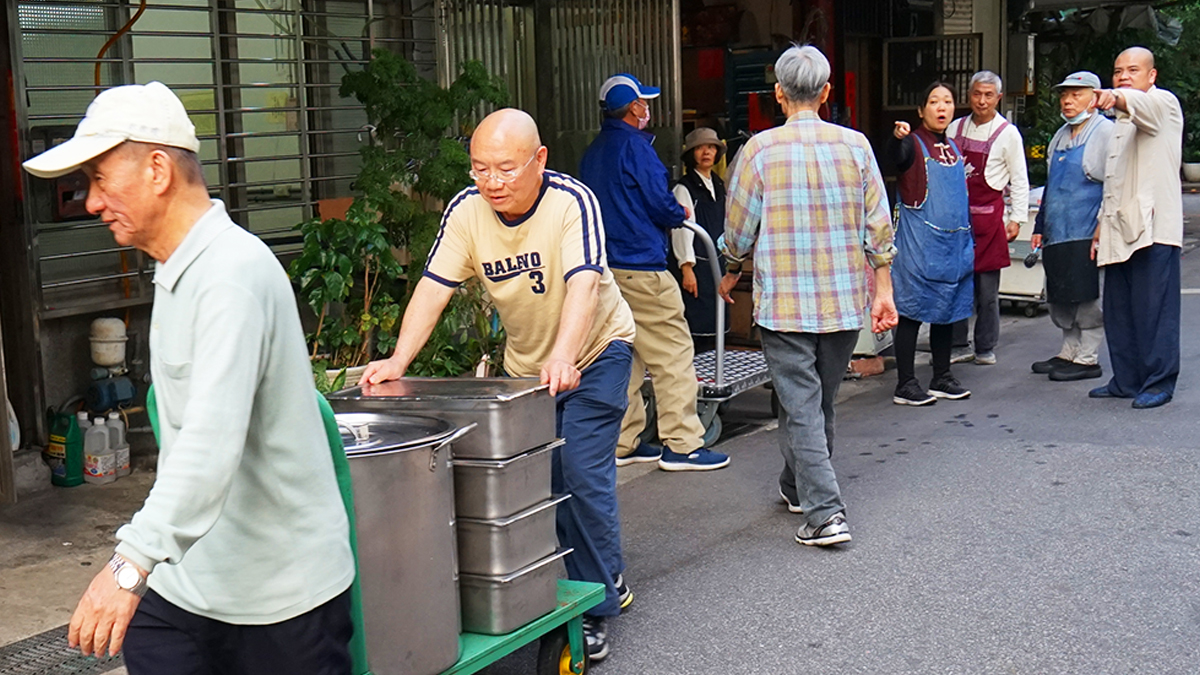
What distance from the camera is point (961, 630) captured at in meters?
4.58

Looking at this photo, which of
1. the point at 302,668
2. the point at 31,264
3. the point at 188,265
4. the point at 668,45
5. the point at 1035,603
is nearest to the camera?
the point at 188,265

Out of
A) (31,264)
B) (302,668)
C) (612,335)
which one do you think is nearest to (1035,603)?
(612,335)

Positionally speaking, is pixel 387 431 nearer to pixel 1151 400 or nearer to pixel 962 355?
pixel 1151 400

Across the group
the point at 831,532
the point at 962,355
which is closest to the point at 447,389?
the point at 831,532

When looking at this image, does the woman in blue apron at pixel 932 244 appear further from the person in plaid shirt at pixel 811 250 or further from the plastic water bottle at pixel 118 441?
the plastic water bottle at pixel 118 441

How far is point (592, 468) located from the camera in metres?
4.36

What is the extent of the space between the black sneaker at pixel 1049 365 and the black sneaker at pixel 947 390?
0.86 metres

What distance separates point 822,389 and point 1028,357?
4.61 meters

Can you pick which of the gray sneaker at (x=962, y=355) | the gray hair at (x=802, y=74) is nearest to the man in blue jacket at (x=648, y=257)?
the gray hair at (x=802, y=74)

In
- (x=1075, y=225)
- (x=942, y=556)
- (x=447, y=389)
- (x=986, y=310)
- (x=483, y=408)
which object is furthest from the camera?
(x=986, y=310)

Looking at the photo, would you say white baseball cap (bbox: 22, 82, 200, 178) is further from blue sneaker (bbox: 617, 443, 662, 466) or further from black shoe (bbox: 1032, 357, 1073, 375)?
black shoe (bbox: 1032, 357, 1073, 375)

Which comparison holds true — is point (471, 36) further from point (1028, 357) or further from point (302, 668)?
point (302, 668)

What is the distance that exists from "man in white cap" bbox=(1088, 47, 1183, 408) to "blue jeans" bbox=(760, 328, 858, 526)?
2.96 metres

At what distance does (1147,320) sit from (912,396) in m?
1.39
